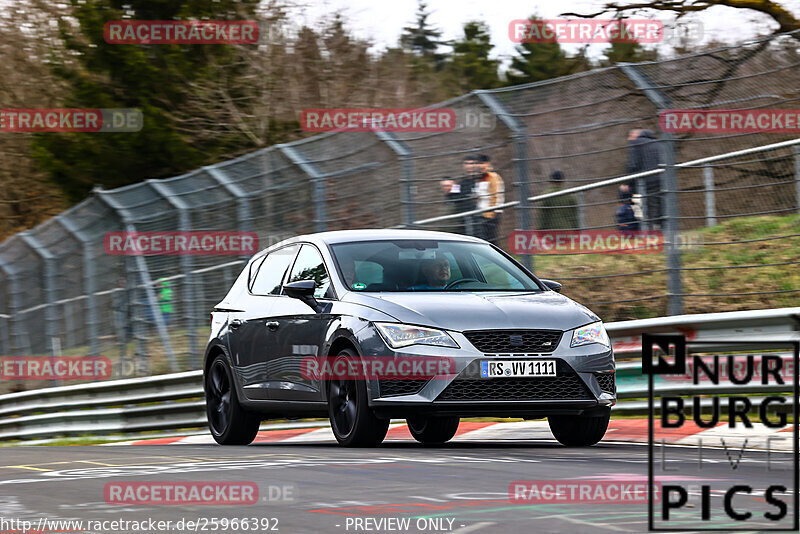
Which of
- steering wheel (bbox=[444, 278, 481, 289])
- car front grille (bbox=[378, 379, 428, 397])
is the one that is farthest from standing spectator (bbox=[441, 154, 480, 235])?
car front grille (bbox=[378, 379, 428, 397])

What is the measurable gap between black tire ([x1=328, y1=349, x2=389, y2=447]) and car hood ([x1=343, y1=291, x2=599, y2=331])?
1.46 feet

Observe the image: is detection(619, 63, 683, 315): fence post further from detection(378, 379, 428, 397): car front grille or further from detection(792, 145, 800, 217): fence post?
detection(378, 379, 428, 397): car front grille

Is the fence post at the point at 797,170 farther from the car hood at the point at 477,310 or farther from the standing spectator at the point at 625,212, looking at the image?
the car hood at the point at 477,310

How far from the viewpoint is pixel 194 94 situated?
32531 millimetres

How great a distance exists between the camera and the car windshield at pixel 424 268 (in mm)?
9992

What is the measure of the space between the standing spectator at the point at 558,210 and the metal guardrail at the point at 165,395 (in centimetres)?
148

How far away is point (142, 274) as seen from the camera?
18.2 m

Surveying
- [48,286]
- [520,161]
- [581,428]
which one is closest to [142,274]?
[48,286]

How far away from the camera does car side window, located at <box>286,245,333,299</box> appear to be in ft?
33.5

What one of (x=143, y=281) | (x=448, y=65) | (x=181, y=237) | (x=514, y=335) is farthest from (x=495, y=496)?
(x=448, y=65)

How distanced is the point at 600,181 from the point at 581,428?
10.6ft

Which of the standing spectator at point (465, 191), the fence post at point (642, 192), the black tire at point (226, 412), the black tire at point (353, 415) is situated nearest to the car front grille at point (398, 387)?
the black tire at point (353, 415)

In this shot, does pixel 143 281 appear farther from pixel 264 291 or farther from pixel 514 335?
pixel 514 335

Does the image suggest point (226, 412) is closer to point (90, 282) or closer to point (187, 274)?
point (187, 274)
